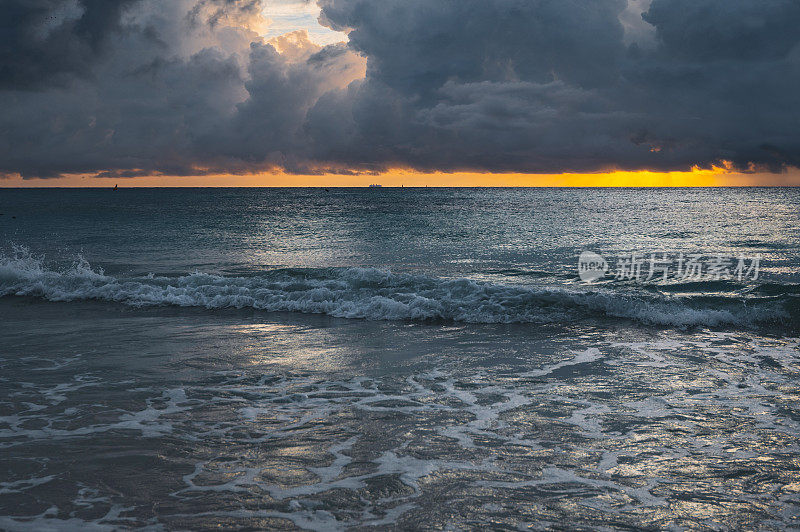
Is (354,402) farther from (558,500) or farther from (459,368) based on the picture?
(558,500)

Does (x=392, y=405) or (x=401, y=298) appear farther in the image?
(x=401, y=298)

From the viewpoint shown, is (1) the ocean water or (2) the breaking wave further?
(2) the breaking wave

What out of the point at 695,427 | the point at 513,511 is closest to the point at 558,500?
the point at 513,511

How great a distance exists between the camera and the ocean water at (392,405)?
552 cm

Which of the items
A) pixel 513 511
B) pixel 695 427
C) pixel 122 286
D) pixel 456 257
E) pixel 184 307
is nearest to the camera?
pixel 513 511

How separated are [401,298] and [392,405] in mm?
8524

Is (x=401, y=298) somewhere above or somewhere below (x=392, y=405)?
above

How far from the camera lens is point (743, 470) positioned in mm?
6270

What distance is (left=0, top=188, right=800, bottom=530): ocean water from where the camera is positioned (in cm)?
552

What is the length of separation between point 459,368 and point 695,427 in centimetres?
400

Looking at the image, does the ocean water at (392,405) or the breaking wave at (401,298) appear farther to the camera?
the breaking wave at (401,298)

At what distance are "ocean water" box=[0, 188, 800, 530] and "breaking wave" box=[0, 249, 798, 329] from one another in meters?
0.08

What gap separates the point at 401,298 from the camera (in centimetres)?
1688

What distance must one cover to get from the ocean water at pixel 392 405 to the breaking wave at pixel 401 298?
3.2 inches
